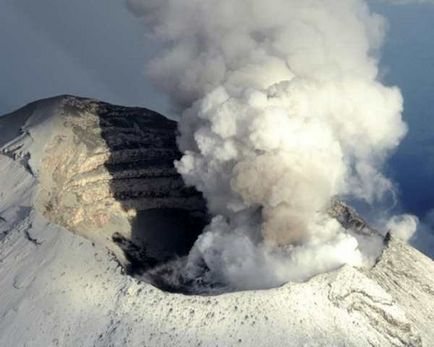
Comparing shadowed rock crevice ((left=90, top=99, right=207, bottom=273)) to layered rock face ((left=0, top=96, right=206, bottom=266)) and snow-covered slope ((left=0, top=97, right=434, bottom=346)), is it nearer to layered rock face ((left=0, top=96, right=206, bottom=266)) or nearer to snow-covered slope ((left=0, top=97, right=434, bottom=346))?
layered rock face ((left=0, top=96, right=206, bottom=266))

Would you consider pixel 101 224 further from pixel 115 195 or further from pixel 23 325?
pixel 23 325

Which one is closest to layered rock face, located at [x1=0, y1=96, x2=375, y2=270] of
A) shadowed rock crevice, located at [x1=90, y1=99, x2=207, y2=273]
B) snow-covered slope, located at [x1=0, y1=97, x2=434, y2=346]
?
shadowed rock crevice, located at [x1=90, y1=99, x2=207, y2=273]

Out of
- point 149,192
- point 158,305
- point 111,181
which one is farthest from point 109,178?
point 158,305

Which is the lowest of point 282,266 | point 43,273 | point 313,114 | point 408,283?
point 43,273

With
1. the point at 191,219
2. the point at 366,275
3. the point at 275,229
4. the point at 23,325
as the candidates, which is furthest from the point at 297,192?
the point at 23,325

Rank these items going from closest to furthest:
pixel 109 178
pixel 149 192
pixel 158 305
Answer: pixel 158 305 < pixel 109 178 < pixel 149 192

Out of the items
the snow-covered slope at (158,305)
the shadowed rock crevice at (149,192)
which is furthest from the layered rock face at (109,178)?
the snow-covered slope at (158,305)

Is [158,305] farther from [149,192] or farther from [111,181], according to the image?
[149,192]

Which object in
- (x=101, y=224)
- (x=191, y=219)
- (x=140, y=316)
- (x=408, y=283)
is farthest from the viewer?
(x=191, y=219)

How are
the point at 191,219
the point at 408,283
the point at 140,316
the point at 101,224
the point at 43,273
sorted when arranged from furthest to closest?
1. the point at 191,219
2. the point at 101,224
3. the point at 408,283
4. the point at 43,273
5. the point at 140,316
